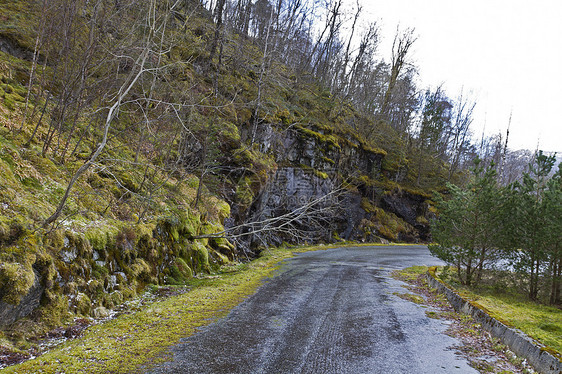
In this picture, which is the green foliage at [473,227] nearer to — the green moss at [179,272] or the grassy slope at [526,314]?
the grassy slope at [526,314]

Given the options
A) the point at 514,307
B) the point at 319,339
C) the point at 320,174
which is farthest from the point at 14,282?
the point at 320,174

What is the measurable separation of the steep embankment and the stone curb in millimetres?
5495

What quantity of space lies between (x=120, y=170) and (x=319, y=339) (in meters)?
7.35

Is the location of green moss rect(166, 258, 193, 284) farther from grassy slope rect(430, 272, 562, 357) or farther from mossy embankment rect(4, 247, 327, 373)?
grassy slope rect(430, 272, 562, 357)

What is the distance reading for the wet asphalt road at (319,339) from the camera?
164 inches

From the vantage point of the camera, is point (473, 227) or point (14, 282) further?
point (473, 227)

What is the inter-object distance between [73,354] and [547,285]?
41.1ft

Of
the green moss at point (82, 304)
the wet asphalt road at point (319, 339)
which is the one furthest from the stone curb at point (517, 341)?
the green moss at point (82, 304)

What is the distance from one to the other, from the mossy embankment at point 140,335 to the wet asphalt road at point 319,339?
31 centimetres

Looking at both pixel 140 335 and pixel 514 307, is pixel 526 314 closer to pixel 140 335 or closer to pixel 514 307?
pixel 514 307

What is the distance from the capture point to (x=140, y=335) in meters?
4.75

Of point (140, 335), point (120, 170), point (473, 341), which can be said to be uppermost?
point (120, 170)

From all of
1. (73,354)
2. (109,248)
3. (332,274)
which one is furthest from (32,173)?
(332,274)

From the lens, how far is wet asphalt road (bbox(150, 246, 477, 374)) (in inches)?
164
